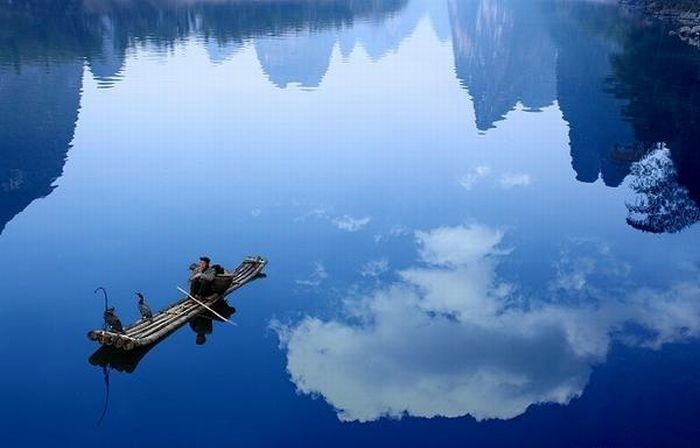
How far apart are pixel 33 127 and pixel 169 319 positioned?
37097 millimetres

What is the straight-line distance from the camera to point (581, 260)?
1019 inches

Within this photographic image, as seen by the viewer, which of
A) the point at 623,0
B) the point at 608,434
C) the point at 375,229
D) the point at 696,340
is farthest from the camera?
the point at 623,0

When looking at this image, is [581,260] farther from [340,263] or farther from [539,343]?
[340,263]

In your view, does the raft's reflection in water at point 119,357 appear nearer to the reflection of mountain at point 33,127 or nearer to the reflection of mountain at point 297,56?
the reflection of mountain at point 33,127

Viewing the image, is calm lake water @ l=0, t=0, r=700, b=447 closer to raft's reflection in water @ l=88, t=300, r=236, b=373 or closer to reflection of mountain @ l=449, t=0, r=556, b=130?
raft's reflection in water @ l=88, t=300, r=236, b=373

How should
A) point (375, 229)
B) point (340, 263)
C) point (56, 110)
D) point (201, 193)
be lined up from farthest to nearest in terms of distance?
point (56, 110) < point (201, 193) < point (375, 229) < point (340, 263)

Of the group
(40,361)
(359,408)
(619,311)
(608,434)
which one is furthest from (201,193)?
(608,434)

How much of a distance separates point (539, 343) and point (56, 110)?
48573mm

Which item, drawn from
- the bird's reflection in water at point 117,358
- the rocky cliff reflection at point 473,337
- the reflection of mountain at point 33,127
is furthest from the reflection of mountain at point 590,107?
the reflection of mountain at point 33,127

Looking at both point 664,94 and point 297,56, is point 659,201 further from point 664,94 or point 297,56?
point 297,56

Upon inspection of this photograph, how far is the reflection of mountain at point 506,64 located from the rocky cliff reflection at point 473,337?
2869cm

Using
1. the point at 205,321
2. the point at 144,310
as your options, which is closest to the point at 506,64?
the point at 205,321

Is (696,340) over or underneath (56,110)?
underneath

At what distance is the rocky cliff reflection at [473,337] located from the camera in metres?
A: 18.0
